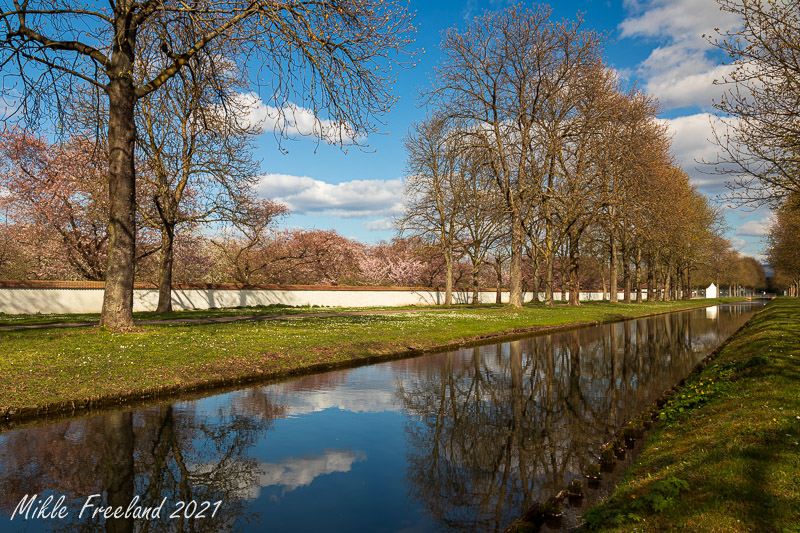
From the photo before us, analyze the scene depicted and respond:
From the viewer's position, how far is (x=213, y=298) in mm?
35281

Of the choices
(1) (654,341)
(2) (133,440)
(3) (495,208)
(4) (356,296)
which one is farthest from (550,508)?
(4) (356,296)

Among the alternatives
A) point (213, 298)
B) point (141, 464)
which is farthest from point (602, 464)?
point (213, 298)

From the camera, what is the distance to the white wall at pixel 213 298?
27766 mm

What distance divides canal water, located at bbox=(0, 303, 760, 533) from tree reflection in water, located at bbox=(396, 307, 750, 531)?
3 centimetres

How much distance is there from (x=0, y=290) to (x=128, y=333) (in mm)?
21079

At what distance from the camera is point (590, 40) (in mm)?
31188

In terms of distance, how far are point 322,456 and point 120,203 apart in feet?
34.5

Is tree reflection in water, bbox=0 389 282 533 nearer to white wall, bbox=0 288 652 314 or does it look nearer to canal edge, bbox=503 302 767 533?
canal edge, bbox=503 302 767 533

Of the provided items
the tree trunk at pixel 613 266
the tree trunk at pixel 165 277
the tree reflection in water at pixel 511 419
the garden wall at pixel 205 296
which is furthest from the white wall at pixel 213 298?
the tree reflection in water at pixel 511 419

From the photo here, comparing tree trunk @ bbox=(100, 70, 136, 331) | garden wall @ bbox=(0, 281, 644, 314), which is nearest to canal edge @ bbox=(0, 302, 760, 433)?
tree trunk @ bbox=(100, 70, 136, 331)

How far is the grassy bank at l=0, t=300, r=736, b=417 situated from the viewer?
816cm

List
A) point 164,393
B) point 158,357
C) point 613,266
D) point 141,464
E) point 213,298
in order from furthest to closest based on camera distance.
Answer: point 613,266, point 213,298, point 158,357, point 164,393, point 141,464

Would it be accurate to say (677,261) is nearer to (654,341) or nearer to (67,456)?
(654,341)

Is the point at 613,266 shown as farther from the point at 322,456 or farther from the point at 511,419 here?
the point at 322,456
